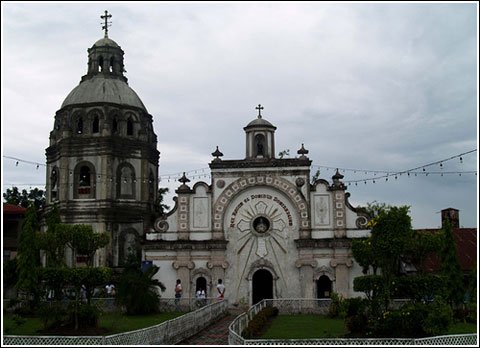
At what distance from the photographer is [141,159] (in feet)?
122

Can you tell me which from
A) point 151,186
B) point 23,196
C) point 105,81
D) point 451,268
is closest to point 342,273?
point 451,268

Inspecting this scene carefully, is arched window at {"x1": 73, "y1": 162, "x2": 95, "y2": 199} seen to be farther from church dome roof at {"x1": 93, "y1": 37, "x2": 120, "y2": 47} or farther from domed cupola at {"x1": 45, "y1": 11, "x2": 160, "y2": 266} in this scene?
church dome roof at {"x1": 93, "y1": 37, "x2": 120, "y2": 47}

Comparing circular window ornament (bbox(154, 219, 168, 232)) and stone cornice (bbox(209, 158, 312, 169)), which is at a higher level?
stone cornice (bbox(209, 158, 312, 169))

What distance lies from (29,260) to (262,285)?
41.7 feet

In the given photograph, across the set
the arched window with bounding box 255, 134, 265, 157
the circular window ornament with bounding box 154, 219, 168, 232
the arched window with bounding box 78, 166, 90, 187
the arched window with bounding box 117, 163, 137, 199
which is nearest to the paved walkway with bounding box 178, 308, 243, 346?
the circular window ornament with bounding box 154, 219, 168, 232

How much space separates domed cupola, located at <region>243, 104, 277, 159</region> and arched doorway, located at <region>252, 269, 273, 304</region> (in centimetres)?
657

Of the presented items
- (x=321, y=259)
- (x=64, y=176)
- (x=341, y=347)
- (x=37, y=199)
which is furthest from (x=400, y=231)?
(x=37, y=199)

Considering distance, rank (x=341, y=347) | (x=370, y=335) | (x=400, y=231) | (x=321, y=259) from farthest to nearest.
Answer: (x=321, y=259)
(x=400, y=231)
(x=370, y=335)
(x=341, y=347)

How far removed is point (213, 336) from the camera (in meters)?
21.7

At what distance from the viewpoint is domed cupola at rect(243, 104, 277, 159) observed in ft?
117

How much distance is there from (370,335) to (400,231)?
12.1 feet

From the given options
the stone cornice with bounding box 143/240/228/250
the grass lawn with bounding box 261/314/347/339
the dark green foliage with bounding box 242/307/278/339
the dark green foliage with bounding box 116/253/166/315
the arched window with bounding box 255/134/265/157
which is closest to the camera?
the dark green foliage with bounding box 242/307/278/339

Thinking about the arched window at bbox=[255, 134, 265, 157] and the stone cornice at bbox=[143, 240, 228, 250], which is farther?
the arched window at bbox=[255, 134, 265, 157]

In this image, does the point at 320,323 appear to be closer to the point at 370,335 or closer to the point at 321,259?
the point at 370,335
